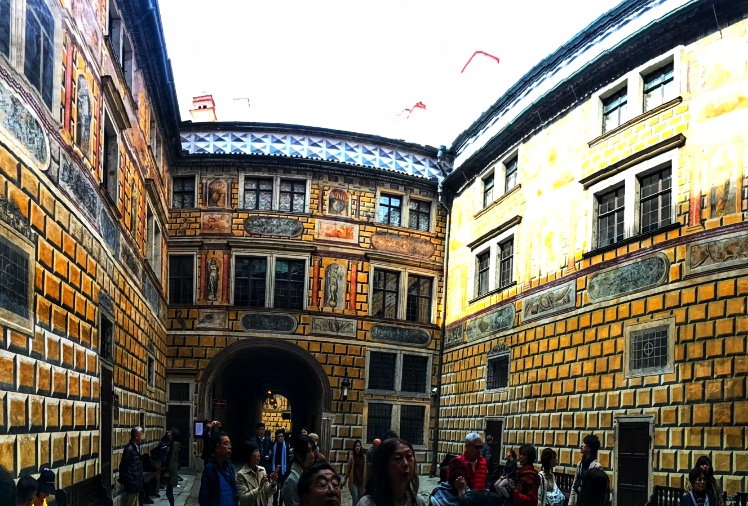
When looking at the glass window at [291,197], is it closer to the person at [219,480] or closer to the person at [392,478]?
the person at [219,480]

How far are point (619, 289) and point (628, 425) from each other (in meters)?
2.39

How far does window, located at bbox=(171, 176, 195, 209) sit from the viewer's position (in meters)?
24.2

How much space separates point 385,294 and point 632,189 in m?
11.1

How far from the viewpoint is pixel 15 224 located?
7.41 metres

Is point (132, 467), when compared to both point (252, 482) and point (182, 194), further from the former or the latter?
point (182, 194)

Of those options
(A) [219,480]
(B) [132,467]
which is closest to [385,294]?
(B) [132,467]

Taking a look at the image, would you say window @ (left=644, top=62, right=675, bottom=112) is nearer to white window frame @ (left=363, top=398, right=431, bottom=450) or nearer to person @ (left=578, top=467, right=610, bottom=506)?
person @ (left=578, top=467, right=610, bottom=506)

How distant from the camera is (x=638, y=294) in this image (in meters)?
13.9

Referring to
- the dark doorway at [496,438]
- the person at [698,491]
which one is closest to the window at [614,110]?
the dark doorway at [496,438]

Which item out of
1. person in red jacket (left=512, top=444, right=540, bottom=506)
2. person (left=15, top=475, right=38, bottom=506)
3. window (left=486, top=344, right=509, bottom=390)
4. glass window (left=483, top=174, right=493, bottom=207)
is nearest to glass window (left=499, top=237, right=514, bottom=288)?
window (left=486, top=344, right=509, bottom=390)

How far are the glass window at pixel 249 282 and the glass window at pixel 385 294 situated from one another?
3.34m

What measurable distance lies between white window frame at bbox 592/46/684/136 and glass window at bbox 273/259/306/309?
1077 cm

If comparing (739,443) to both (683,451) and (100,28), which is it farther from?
(100,28)

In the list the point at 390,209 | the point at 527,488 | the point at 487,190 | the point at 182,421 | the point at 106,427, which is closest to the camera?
the point at 527,488
